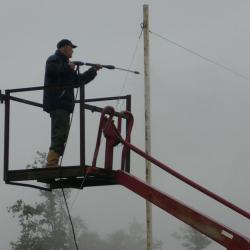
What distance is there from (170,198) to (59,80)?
7.68 ft

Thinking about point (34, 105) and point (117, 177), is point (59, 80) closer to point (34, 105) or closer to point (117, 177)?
point (34, 105)

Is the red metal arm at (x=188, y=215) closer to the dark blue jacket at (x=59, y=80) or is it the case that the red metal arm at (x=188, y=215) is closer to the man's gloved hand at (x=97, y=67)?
the dark blue jacket at (x=59, y=80)

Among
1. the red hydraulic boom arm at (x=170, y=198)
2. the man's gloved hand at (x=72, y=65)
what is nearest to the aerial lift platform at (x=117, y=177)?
the red hydraulic boom arm at (x=170, y=198)

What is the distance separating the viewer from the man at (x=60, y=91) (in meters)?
8.95

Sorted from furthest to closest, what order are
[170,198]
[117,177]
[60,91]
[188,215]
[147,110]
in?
[147,110] → [60,91] → [117,177] → [170,198] → [188,215]

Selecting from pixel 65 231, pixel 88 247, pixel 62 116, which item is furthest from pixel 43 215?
pixel 62 116

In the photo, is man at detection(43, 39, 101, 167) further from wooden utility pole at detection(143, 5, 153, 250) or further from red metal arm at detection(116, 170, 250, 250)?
wooden utility pole at detection(143, 5, 153, 250)

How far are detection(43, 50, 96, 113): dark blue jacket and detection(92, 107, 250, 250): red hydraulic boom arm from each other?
0.74 metres

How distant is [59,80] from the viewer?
9117 mm

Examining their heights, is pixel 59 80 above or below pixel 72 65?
below

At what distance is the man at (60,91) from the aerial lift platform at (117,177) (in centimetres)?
21

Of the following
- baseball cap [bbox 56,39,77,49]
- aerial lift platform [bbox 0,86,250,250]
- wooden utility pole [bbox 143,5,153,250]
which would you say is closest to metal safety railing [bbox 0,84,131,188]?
aerial lift platform [bbox 0,86,250,250]

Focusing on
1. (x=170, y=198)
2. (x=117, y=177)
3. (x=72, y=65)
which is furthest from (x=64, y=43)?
(x=170, y=198)

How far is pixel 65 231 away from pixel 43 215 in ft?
7.17
